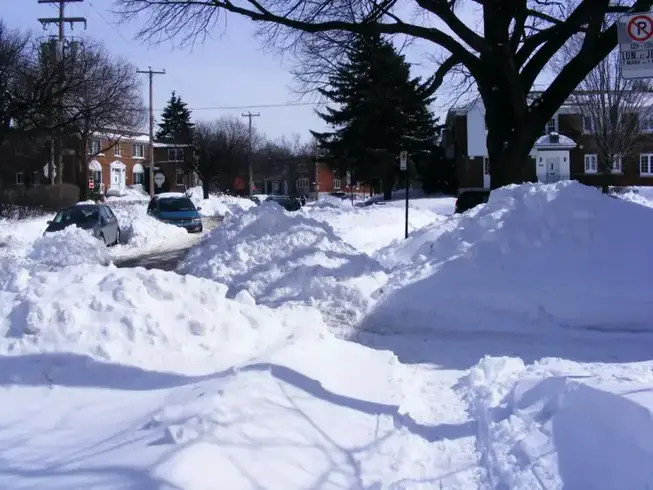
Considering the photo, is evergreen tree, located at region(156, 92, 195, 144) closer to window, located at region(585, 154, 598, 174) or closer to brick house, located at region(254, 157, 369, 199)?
brick house, located at region(254, 157, 369, 199)

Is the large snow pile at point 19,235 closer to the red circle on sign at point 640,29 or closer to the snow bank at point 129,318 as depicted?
the snow bank at point 129,318

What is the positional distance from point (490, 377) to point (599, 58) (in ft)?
32.5

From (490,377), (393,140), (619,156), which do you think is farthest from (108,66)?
(490,377)

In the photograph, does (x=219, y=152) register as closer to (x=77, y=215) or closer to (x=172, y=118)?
(x=172, y=118)

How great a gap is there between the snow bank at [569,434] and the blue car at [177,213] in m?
24.7

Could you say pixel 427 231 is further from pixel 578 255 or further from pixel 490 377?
pixel 490 377

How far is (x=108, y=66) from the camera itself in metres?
45.6

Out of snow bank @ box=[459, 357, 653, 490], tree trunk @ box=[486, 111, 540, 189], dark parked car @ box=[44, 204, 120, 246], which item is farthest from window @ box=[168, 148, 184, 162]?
snow bank @ box=[459, 357, 653, 490]

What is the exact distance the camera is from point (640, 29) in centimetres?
871

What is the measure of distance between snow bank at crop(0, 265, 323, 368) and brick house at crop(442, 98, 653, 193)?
1860 inches

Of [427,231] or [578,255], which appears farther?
[427,231]

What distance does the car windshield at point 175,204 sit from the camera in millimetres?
30969

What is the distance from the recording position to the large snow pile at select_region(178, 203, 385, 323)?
A: 12.3m

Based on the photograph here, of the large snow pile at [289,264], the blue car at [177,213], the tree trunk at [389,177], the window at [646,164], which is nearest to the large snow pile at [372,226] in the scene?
the large snow pile at [289,264]
